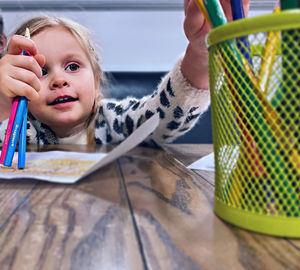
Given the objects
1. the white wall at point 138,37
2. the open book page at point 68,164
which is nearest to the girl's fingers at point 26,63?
the open book page at point 68,164

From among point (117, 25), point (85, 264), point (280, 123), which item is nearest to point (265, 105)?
point (280, 123)

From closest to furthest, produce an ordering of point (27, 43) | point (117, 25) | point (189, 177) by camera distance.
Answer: point (189, 177) → point (27, 43) → point (117, 25)

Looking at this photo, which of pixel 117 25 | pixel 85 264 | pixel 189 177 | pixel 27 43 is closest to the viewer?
pixel 85 264

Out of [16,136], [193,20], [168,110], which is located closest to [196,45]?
[193,20]

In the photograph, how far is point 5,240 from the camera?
20 centimetres

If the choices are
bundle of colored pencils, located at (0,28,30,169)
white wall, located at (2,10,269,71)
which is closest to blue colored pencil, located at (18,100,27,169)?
bundle of colored pencils, located at (0,28,30,169)

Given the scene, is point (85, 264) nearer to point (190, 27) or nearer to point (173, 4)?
point (190, 27)

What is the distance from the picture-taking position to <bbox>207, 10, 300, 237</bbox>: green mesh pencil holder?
0.19 m

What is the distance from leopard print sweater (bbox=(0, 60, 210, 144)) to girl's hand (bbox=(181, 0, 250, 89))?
0.07ft

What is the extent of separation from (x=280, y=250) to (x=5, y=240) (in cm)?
16

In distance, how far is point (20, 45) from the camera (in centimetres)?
48

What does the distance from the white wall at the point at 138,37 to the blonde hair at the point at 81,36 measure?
0.48 meters

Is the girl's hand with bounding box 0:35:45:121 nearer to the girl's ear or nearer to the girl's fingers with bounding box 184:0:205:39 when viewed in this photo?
the girl's fingers with bounding box 184:0:205:39

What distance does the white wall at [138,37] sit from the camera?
1508mm
